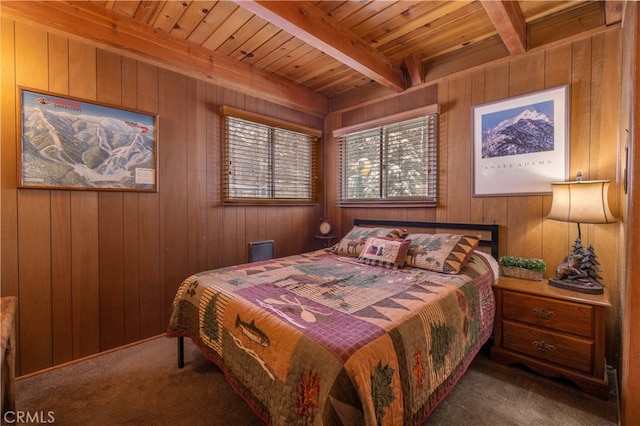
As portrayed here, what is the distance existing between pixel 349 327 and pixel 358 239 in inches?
63.1

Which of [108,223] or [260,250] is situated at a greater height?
[108,223]

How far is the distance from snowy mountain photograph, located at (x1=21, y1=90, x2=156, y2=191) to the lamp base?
3194 millimetres

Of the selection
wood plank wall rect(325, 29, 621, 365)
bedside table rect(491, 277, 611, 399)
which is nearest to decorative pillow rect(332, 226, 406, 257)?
wood plank wall rect(325, 29, 621, 365)

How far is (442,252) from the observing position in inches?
84.6

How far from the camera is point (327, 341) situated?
3.49ft

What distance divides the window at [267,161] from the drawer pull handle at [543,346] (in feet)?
8.47

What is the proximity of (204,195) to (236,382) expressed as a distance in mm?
1842

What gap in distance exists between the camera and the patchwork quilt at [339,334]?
1.00m

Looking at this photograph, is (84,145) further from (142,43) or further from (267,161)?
(267,161)

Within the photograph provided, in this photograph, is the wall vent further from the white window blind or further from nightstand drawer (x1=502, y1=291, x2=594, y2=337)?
nightstand drawer (x1=502, y1=291, x2=594, y2=337)

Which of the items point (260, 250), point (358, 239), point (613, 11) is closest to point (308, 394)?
point (358, 239)

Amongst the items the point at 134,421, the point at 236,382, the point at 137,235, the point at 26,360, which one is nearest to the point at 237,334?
the point at 236,382

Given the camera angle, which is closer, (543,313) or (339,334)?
(339,334)

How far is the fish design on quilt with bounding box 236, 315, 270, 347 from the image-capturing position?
1244 mm
